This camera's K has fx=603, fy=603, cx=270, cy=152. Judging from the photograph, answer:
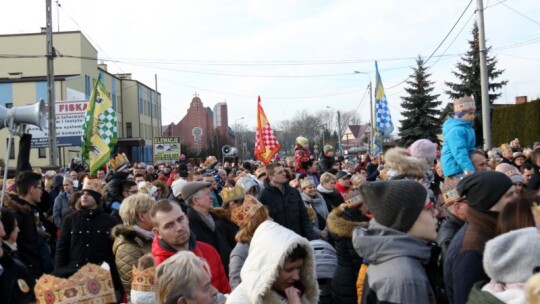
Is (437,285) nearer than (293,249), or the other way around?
(293,249)

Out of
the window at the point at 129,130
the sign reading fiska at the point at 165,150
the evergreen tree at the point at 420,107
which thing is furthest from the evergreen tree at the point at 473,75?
the window at the point at 129,130

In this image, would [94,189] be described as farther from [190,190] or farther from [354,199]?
[354,199]

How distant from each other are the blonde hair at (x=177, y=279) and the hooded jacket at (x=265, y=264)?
0.29 m

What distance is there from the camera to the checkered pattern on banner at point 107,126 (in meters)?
15.9

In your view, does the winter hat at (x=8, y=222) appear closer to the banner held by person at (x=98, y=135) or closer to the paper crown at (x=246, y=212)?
the paper crown at (x=246, y=212)

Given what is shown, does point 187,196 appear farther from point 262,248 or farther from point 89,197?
point 262,248

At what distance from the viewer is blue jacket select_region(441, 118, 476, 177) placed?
7.21 meters

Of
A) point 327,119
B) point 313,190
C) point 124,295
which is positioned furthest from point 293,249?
A: point 327,119

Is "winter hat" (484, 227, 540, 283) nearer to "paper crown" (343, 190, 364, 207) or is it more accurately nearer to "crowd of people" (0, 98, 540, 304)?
"crowd of people" (0, 98, 540, 304)

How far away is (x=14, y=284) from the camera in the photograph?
4.81 metres

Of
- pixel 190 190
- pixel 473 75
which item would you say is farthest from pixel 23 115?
pixel 473 75

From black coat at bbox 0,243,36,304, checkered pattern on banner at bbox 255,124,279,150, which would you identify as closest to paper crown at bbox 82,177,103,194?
black coat at bbox 0,243,36,304

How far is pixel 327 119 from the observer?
115688 mm

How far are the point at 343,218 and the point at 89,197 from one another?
3.09 meters
